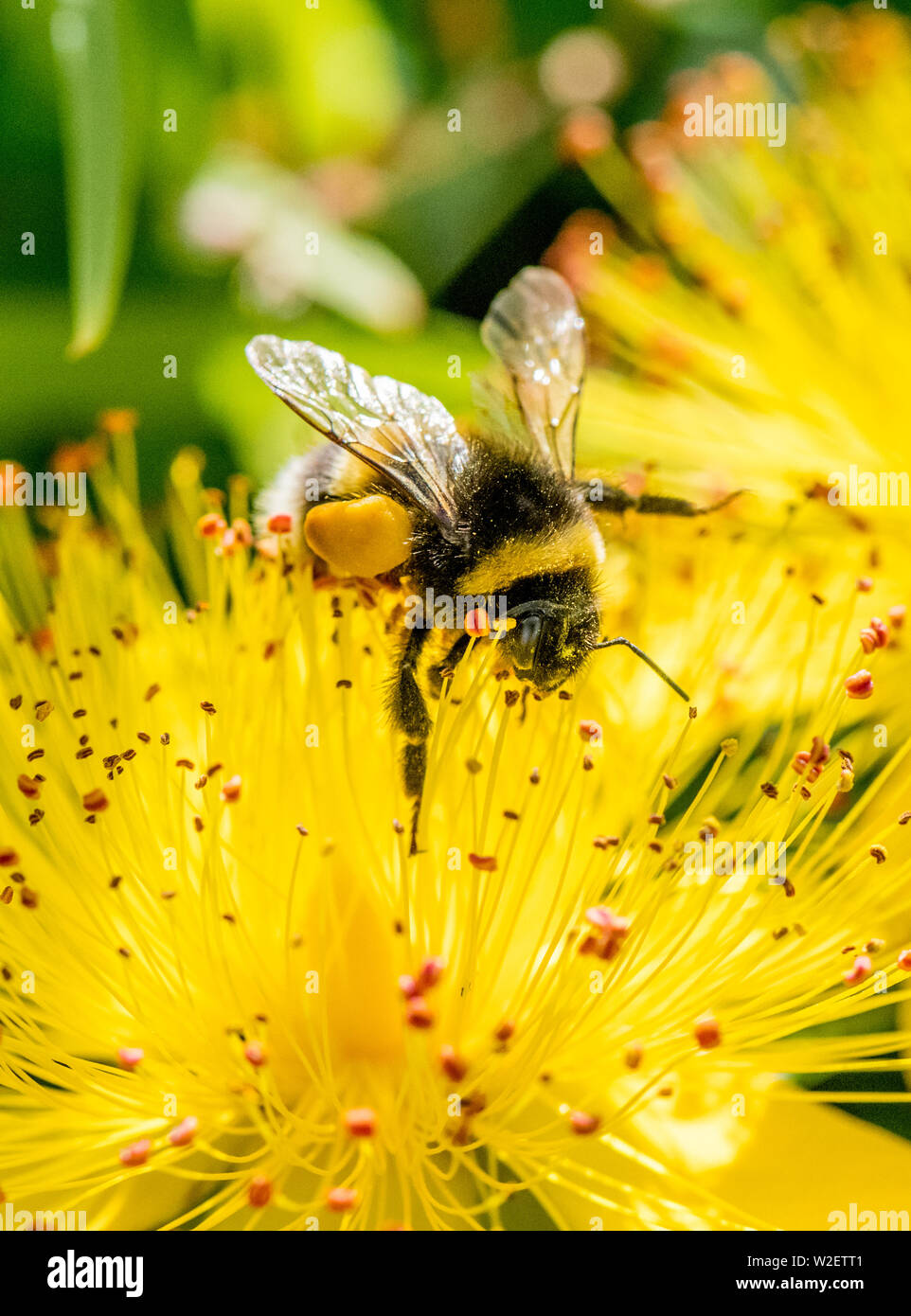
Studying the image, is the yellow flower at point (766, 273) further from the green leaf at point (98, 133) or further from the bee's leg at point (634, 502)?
the green leaf at point (98, 133)

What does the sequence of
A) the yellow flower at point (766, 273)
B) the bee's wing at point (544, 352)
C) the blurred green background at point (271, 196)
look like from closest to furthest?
the bee's wing at point (544, 352)
the blurred green background at point (271, 196)
the yellow flower at point (766, 273)

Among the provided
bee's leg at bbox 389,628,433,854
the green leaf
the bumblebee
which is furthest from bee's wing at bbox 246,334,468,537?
the green leaf

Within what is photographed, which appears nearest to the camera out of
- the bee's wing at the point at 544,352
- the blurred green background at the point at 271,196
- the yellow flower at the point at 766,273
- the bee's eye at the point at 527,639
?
the bee's eye at the point at 527,639

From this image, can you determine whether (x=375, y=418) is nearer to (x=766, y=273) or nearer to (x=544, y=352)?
(x=544, y=352)

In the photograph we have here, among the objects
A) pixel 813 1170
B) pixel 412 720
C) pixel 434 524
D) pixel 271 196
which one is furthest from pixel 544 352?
pixel 813 1170

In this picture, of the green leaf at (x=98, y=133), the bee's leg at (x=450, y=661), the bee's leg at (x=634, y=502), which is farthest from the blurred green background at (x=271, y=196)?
the bee's leg at (x=450, y=661)
